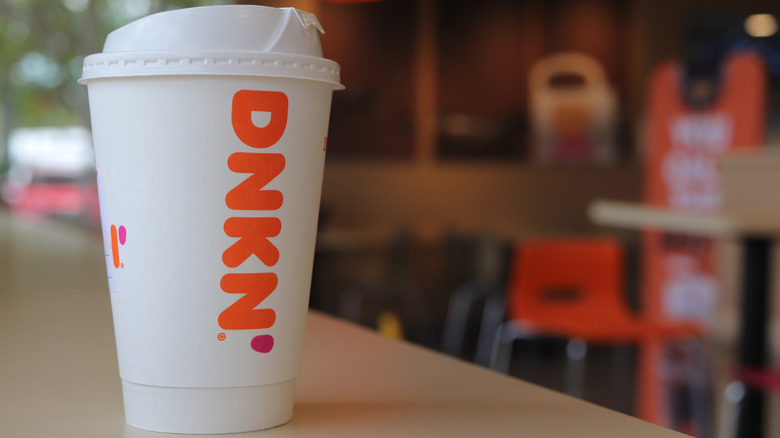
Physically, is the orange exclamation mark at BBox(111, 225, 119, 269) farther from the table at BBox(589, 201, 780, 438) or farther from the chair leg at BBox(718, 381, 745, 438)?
the chair leg at BBox(718, 381, 745, 438)

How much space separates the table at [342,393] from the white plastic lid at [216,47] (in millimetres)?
182

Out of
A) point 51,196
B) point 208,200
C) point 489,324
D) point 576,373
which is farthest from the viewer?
point 51,196

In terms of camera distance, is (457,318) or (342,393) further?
(457,318)

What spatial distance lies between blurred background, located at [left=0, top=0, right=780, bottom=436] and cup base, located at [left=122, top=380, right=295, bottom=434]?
5.42 meters

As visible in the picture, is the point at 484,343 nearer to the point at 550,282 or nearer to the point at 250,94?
the point at 550,282

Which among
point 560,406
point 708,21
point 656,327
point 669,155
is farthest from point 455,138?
point 560,406

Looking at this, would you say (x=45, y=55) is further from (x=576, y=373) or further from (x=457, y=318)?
(x=576, y=373)

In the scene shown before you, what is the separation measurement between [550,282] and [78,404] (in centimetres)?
320

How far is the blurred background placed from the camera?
6.55 m

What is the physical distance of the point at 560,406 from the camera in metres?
0.48

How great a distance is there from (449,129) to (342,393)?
6.76m

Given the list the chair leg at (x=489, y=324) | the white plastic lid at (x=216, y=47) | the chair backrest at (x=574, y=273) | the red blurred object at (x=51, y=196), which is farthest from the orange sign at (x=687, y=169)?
the red blurred object at (x=51, y=196)

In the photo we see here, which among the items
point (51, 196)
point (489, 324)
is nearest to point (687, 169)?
point (489, 324)

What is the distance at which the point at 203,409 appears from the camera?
1.42ft
